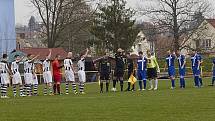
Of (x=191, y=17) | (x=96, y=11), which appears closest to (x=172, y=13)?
(x=191, y=17)

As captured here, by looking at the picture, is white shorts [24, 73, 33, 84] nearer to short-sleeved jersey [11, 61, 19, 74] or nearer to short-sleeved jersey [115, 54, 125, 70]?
short-sleeved jersey [11, 61, 19, 74]

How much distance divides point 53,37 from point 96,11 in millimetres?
7346

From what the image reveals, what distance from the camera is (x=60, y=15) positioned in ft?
253

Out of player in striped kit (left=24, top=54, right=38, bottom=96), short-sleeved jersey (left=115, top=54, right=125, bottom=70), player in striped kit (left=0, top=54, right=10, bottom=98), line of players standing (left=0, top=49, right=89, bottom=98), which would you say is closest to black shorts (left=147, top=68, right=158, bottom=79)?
short-sleeved jersey (left=115, top=54, right=125, bottom=70)

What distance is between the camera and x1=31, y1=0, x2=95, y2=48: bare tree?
75.1 metres

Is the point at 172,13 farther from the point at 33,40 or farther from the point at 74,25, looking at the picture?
the point at 33,40

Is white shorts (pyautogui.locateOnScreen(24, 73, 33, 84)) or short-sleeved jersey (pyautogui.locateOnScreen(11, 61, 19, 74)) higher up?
short-sleeved jersey (pyautogui.locateOnScreen(11, 61, 19, 74))

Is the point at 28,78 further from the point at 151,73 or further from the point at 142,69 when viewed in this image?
the point at 151,73

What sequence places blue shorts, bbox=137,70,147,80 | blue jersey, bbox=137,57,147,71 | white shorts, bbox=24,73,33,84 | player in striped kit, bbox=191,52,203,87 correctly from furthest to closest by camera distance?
player in striped kit, bbox=191,52,203,87, blue shorts, bbox=137,70,147,80, blue jersey, bbox=137,57,147,71, white shorts, bbox=24,73,33,84

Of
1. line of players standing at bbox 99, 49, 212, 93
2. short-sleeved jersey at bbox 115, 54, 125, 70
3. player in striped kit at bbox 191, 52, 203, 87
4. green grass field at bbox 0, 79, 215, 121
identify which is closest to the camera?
green grass field at bbox 0, 79, 215, 121

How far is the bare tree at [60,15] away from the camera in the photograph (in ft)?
246

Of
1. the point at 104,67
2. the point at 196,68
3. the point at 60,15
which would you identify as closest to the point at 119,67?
the point at 104,67

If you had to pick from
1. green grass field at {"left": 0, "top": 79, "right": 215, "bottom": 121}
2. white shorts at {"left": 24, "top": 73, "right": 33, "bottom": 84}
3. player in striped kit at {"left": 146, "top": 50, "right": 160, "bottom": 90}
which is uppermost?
player in striped kit at {"left": 146, "top": 50, "right": 160, "bottom": 90}

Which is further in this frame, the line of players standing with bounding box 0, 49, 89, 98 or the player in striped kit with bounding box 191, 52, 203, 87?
the player in striped kit with bounding box 191, 52, 203, 87
